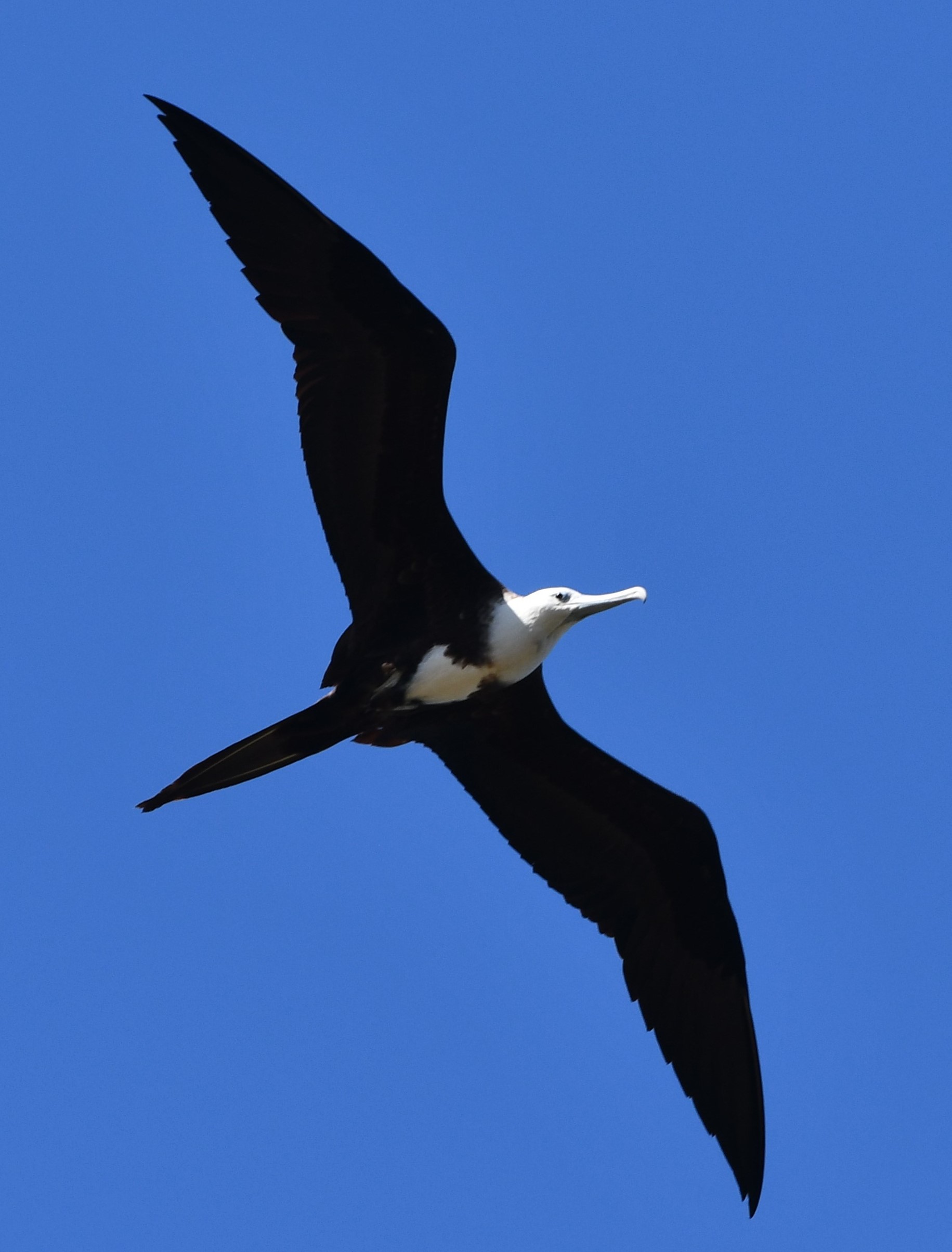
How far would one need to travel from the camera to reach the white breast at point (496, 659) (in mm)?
8008

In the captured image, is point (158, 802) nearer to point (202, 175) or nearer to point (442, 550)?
point (442, 550)

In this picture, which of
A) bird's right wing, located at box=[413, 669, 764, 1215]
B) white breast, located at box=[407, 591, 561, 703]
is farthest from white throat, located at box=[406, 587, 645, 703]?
bird's right wing, located at box=[413, 669, 764, 1215]

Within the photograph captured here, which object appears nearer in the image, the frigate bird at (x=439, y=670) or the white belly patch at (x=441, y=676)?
the frigate bird at (x=439, y=670)

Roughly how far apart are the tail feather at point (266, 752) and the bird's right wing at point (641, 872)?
0.63 metres

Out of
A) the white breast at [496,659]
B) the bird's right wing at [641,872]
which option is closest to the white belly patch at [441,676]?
the white breast at [496,659]

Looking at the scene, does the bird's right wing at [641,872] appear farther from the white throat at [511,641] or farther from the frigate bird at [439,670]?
the white throat at [511,641]

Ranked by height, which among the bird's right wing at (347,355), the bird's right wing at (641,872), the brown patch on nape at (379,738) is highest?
the bird's right wing at (347,355)

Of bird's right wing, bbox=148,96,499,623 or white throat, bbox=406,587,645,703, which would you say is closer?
bird's right wing, bbox=148,96,499,623

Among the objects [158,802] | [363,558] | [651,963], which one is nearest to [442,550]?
[363,558]

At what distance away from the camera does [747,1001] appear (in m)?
8.73

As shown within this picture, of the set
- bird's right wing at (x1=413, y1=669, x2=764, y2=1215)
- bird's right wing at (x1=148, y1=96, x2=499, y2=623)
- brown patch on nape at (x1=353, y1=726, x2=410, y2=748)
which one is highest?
bird's right wing at (x1=148, y1=96, x2=499, y2=623)

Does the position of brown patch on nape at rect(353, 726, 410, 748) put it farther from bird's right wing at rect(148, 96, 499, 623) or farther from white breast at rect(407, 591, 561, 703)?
bird's right wing at rect(148, 96, 499, 623)

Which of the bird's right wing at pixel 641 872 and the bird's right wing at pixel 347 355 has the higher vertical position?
the bird's right wing at pixel 347 355

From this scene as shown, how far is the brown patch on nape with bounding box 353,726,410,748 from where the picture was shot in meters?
8.23
